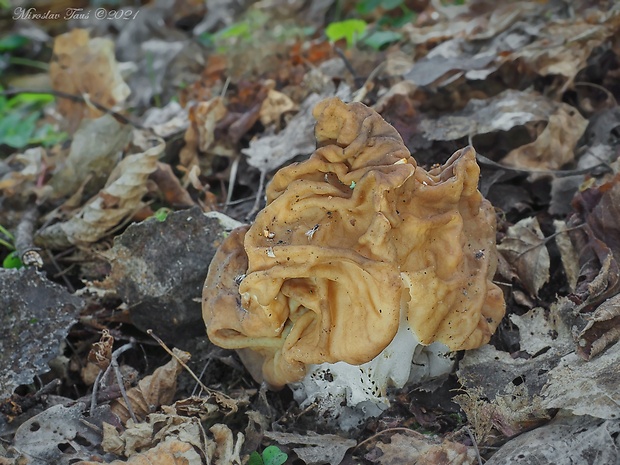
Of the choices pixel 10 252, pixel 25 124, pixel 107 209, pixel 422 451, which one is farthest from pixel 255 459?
pixel 25 124

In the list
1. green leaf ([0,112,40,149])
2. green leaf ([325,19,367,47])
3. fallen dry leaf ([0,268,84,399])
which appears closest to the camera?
fallen dry leaf ([0,268,84,399])

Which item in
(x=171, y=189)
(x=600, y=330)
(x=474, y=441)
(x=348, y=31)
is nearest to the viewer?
(x=474, y=441)

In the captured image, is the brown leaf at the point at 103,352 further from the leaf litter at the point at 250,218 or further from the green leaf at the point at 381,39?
the green leaf at the point at 381,39

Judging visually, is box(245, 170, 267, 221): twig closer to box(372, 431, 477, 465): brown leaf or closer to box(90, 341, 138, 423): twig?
box(90, 341, 138, 423): twig

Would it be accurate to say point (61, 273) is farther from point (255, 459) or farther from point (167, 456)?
point (255, 459)

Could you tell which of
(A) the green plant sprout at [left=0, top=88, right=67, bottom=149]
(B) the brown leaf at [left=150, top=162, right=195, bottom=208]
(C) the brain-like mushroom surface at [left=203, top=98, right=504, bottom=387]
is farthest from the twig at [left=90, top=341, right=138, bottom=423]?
(A) the green plant sprout at [left=0, top=88, right=67, bottom=149]

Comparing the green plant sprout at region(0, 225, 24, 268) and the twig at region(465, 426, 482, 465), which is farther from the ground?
the green plant sprout at region(0, 225, 24, 268)
